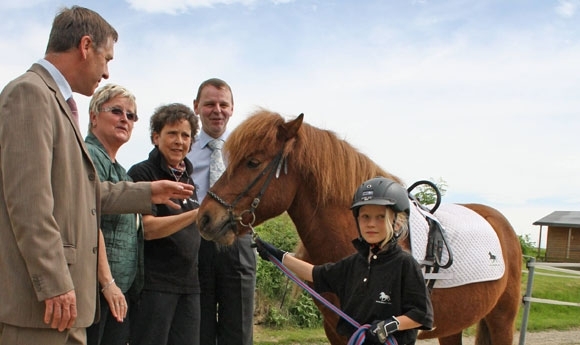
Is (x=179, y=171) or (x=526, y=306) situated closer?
(x=179, y=171)

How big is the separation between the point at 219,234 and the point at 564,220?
28935 millimetres

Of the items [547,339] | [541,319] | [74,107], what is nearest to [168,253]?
[74,107]

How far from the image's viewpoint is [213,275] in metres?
3.74

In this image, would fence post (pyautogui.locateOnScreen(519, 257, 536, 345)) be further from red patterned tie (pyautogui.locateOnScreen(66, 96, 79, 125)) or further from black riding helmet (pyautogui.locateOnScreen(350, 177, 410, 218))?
red patterned tie (pyautogui.locateOnScreen(66, 96, 79, 125))

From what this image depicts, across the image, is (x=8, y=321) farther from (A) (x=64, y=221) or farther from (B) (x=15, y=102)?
(B) (x=15, y=102)

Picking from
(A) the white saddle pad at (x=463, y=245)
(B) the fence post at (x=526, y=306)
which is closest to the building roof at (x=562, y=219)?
(B) the fence post at (x=526, y=306)

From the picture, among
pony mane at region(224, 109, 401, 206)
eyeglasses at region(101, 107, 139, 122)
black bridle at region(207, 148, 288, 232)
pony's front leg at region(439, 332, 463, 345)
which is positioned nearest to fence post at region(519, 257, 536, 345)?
pony's front leg at region(439, 332, 463, 345)

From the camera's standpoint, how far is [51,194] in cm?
199

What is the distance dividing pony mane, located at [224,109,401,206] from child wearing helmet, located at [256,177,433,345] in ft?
1.89

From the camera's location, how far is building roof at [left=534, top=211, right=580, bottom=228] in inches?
1046

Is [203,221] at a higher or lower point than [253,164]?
lower

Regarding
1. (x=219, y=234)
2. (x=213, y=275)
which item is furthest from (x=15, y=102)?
(x=213, y=275)

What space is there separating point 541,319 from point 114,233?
10.5 m

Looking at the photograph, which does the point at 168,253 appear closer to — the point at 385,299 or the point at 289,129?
the point at 289,129
